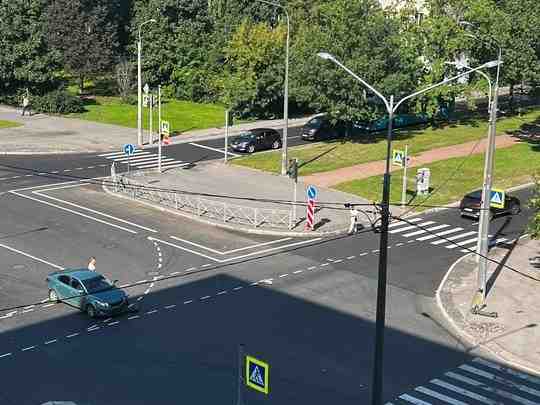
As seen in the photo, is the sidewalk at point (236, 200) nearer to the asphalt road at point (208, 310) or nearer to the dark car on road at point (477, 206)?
the asphalt road at point (208, 310)

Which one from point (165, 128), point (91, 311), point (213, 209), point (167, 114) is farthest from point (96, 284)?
point (167, 114)

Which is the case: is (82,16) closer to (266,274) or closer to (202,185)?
(202,185)

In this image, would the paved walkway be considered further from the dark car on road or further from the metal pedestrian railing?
the dark car on road

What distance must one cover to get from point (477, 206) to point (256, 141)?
2005 centimetres

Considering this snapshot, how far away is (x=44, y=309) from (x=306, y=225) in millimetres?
15407

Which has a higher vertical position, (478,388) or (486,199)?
(486,199)

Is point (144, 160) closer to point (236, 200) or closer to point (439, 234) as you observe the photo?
point (236, 200)

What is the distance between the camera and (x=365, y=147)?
58719mm

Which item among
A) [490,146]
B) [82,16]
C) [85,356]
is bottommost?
[85,356]

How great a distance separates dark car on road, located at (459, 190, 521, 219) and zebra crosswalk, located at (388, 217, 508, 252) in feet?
4.95

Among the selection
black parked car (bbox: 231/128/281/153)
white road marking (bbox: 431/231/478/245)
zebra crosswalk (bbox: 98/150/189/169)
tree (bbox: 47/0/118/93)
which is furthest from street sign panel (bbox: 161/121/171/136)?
tree (bbox: 47/0/118/93)

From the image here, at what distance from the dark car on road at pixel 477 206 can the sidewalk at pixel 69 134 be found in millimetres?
25757

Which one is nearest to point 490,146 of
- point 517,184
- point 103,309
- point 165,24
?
point 103,309

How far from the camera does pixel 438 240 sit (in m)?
39.5
